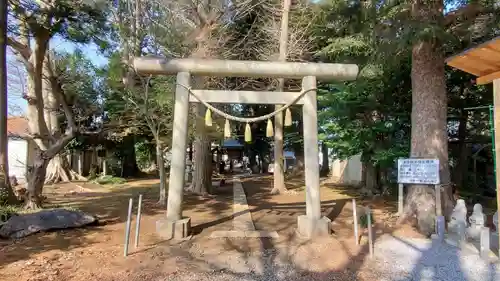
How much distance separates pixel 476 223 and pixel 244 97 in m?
4.30

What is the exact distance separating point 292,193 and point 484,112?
6.79 meters

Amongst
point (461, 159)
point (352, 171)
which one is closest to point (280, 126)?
point (352, 171)

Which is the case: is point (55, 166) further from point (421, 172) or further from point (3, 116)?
point (421, 172)

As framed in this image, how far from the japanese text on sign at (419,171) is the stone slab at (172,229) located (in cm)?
460

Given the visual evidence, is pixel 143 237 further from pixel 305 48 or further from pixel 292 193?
pixel 305 48

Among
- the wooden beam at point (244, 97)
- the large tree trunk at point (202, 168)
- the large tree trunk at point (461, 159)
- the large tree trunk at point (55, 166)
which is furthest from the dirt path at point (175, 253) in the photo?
the large tree trunk at point (55, 166)

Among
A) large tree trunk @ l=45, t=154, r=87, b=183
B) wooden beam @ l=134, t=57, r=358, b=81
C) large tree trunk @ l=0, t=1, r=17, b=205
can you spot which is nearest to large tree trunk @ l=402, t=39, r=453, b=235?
wooden beam @ l=134, t=57, r=358, b=81

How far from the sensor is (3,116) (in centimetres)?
766

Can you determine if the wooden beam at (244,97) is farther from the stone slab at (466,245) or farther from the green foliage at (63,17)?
the stone slab at (466,245)

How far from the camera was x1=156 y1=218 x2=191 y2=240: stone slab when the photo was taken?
6262 millimetres

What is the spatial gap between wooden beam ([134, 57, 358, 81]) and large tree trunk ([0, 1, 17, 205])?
296 cm

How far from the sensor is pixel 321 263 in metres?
4.99

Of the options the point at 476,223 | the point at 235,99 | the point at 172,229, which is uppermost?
the point at 235,99

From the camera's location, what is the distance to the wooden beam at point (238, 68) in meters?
6.46
